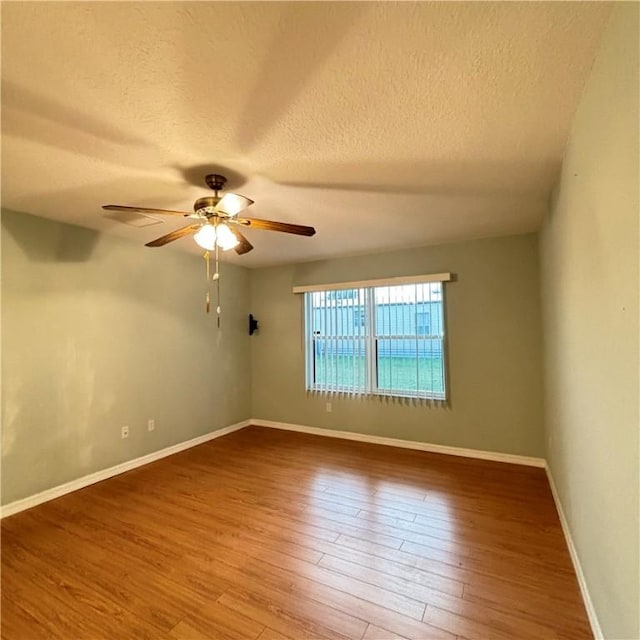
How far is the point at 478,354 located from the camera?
370 cm

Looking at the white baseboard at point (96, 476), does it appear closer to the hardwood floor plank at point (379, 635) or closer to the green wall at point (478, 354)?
the green wall at point (478, 354)

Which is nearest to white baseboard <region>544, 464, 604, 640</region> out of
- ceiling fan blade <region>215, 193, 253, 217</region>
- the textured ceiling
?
the textured ceiling

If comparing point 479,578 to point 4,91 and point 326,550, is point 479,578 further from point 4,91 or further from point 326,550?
point 4,91

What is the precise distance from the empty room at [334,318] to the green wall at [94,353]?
22 millimetres

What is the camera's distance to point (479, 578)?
1.88m

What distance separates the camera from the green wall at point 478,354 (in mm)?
3482

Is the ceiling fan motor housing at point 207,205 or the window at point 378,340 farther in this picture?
the window at point 378,340

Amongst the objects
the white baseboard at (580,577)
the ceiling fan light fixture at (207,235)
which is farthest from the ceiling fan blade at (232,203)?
the white baseboard at (580,577)

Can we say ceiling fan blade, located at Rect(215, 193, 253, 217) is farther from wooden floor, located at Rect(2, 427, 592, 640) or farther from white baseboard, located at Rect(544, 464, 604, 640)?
white baseboard, located at Rect(544, 464, 604, 640)

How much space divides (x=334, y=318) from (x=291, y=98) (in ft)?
10.7

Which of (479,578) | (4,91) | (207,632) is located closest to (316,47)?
(4,91)

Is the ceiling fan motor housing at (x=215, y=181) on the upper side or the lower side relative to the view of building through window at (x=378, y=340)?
upper

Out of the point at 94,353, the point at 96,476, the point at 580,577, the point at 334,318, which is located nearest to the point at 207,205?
the point at 94,353

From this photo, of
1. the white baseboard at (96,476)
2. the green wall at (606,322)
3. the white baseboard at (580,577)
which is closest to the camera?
the green wall at (606,322)
